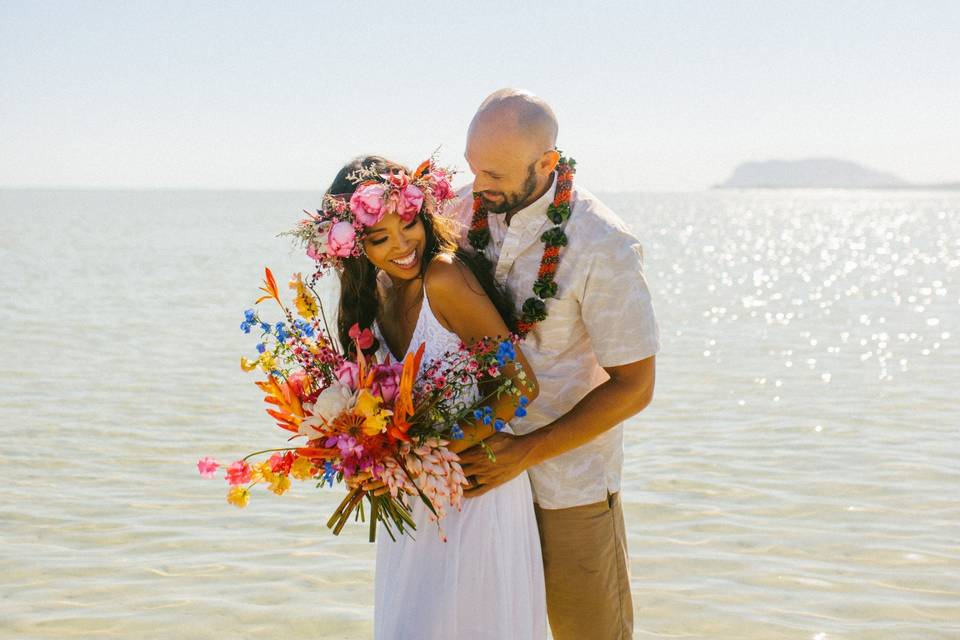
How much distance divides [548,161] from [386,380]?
37.8 inches

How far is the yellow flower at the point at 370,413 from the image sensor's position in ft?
10.0

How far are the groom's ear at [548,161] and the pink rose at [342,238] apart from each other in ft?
2.21

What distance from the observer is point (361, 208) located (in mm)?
3406

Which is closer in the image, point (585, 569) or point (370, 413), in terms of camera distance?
point (370, 413)

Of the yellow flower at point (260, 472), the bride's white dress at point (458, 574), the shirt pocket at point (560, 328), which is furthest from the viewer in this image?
the shirt pocket at point (560, 328)

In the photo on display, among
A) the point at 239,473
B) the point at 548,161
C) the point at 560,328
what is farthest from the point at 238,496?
the point at 548,161

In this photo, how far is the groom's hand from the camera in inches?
132

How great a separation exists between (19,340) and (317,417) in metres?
12.3

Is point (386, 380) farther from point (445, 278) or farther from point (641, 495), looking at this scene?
point (641, 495)

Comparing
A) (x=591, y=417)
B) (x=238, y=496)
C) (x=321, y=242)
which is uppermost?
(x=321, y=242)

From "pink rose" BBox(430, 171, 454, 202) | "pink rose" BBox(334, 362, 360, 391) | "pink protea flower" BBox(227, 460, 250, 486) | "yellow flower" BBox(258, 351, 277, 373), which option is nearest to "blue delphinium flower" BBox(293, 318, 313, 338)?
"yellow flower" BBox(258, 351, 277, 373)

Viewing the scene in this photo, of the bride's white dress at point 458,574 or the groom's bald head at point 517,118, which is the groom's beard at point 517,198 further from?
the bride's white dress at point 458,574

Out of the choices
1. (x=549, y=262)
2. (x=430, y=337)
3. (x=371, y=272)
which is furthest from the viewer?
(x=371, y=272)

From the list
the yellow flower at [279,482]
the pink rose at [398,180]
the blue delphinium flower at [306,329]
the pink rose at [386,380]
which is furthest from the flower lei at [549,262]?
the yellow flower at [279,482]
